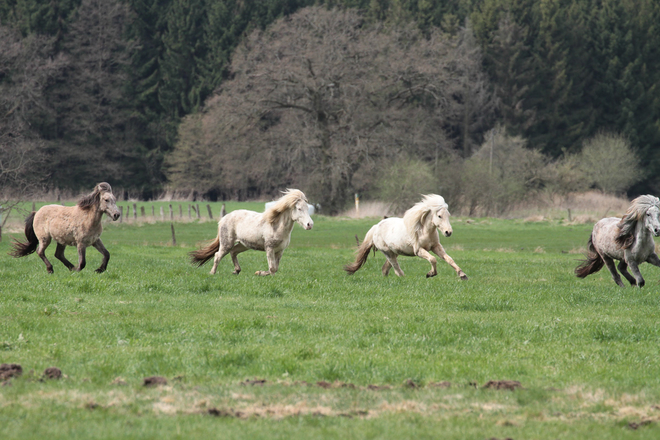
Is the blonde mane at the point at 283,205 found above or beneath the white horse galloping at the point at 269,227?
above

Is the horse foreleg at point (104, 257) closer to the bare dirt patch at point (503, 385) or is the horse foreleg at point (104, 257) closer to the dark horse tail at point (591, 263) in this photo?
the dark horse tail at point (591, 263)

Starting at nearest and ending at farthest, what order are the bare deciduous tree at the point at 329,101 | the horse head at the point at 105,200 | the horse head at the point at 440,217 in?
the horse head at the point at 105,200
the horse head at the point at 440,217
the bare deciduous tree at the point at 329,101

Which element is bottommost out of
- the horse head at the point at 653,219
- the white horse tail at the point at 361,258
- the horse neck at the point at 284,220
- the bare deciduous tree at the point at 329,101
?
the white horse tail at the point at 361,258

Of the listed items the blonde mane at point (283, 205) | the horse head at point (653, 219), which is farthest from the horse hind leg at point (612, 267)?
the blonde mane at point (283, 205)

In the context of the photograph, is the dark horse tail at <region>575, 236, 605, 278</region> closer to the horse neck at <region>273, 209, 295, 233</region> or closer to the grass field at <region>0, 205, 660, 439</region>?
the grass field at <region>0, 205, 660, 439</region>

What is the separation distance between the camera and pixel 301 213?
15695mm

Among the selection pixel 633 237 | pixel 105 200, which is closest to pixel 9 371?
pixel 105 200

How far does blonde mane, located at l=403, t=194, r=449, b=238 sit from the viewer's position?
1584cm

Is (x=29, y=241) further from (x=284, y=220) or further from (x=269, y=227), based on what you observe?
(x=284, y=220)

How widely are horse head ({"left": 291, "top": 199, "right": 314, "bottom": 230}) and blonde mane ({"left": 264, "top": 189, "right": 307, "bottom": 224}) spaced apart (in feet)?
0.20

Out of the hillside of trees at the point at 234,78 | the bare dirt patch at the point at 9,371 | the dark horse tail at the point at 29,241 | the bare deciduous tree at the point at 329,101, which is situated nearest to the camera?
the bare dirt patch at the point at 9,371

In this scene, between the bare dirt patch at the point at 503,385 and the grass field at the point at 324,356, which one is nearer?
the grass field at the point at 324,356

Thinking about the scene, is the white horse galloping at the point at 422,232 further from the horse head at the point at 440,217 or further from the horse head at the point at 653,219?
the horse head at the point at 653,219

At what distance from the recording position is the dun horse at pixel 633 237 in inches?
534
